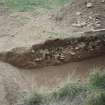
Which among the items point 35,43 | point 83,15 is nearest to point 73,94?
point 35,43

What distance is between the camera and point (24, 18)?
595cm

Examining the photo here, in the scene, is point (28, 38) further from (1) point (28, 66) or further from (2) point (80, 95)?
(2) point (80, 95)

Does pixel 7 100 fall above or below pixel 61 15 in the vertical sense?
below

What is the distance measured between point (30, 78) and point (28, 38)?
61cm

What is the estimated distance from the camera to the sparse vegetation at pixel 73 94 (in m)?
4.12

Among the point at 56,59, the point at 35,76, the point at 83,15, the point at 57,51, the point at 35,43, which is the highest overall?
the point at 83,15

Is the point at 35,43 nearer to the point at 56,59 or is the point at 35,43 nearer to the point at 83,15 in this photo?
the point at 56,59

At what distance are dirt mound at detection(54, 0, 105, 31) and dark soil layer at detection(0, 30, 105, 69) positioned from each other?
0.29 m

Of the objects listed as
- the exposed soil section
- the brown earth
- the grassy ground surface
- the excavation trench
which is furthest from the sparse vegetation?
the grassy ground surface

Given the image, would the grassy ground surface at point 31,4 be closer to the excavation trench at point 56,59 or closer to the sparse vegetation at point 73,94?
the excavation trench at point 56,59

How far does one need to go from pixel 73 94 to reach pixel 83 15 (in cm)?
190

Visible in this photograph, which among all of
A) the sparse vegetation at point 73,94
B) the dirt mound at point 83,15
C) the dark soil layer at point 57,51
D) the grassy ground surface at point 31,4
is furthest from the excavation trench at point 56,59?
the grassy ground surface at point 31,4

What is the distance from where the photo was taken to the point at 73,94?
4.28 meters

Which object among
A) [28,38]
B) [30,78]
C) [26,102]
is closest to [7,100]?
[26,102]
